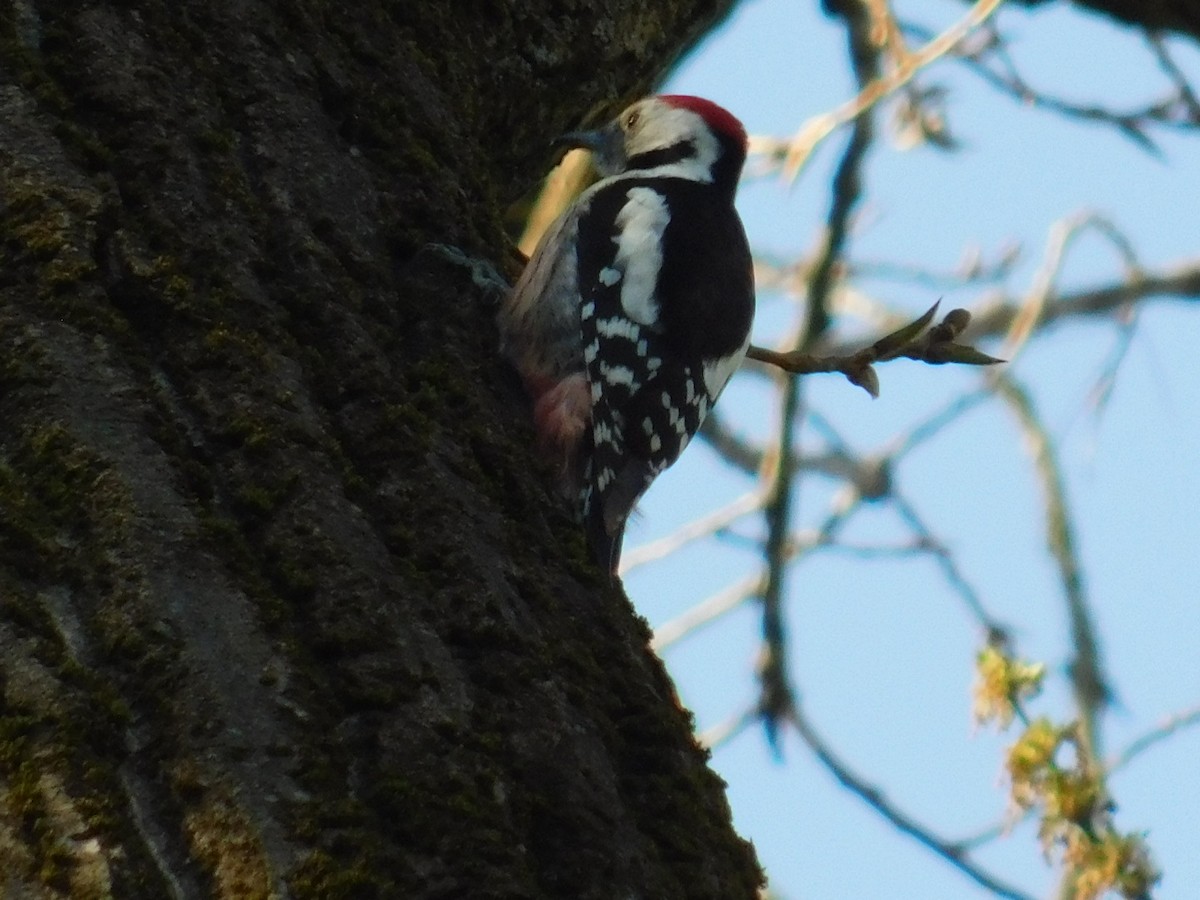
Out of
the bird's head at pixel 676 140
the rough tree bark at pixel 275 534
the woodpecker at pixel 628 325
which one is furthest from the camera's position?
the bird's head at pixel 676 140

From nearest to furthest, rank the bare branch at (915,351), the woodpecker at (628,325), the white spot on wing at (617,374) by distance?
the bare branch at (915,351), the woodpecker at (628,325), the white spot on wing at (617,374)

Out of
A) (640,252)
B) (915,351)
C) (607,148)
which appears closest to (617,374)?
(640,252)

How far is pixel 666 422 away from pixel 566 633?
149 centimetres

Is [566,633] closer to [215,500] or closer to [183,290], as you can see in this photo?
[215,500]

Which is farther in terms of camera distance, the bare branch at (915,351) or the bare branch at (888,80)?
the bare branch at (888,80)

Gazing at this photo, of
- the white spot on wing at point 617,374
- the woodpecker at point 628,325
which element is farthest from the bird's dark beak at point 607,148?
the white spot on wing at point 617,374

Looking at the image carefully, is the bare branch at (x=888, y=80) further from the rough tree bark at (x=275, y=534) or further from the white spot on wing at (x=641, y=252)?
the rough tree bark at (x=275, y=534)

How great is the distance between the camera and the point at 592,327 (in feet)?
10.3

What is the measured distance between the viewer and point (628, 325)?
3162 mm

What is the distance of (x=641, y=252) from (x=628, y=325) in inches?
8.8

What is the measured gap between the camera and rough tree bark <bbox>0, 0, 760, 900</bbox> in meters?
1.27

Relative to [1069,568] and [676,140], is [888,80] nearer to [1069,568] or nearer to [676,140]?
[676,140]

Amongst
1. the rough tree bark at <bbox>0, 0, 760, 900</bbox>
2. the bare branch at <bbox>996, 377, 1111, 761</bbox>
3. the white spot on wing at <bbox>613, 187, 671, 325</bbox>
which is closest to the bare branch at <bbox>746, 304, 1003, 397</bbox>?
the white spot on wing at <bbox>613, 187, 671, 325</bbox>

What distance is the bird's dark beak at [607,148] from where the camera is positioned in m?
3.99
